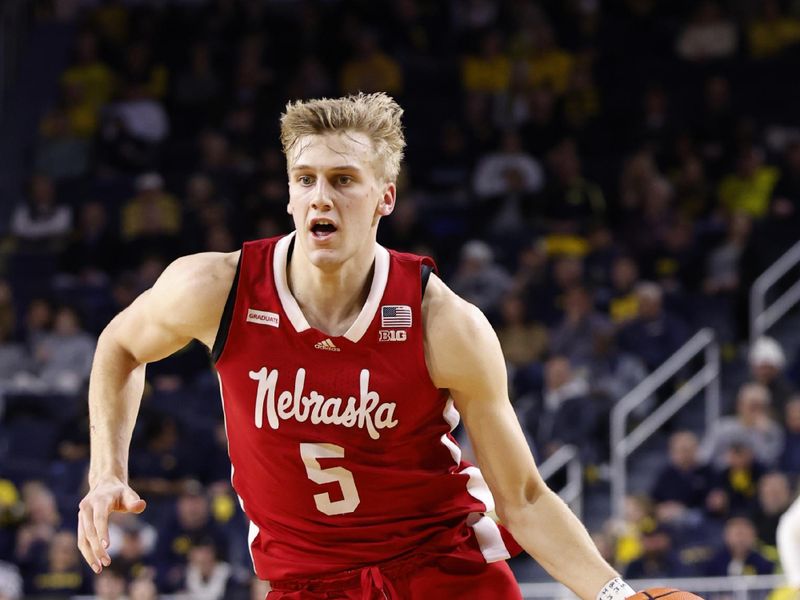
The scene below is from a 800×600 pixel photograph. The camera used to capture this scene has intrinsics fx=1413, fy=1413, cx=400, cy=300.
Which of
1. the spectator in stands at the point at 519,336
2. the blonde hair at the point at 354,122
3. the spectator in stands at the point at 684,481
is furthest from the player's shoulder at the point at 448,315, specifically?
the spectator in stands at the point at 519,336

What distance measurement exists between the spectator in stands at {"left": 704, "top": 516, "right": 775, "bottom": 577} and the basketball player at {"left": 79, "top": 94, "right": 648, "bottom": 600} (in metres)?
5.00

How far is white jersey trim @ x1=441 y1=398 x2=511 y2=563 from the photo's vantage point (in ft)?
14.4

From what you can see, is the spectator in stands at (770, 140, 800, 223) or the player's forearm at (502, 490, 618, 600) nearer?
the player's forearm at (502, 490, 618, 600)

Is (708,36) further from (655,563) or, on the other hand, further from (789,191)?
(655,563)

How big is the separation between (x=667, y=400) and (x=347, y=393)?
24.8 ft

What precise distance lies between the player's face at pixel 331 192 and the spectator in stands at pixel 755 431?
6.36m

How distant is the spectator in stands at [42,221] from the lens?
45.7ft

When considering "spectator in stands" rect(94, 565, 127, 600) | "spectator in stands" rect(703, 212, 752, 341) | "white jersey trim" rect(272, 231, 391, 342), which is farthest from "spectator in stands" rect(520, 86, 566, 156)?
"white jersey trim" rect(272, 231, 391, 342)

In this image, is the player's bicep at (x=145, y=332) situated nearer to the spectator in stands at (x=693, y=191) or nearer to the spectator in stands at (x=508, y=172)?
the spectator in stands at (x=693, y=191)

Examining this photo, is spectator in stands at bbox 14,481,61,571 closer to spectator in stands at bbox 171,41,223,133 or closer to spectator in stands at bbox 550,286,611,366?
spectator in stands at bbox 550,286,611,366

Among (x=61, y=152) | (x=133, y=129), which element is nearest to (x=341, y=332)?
(x=133, y=129)

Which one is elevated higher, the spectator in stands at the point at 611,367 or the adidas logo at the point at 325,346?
the spectator in stands at the point at 611,367

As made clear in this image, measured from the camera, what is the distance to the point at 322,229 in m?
4.11

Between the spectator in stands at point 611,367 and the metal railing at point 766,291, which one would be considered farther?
the metal railing at point 766,291
